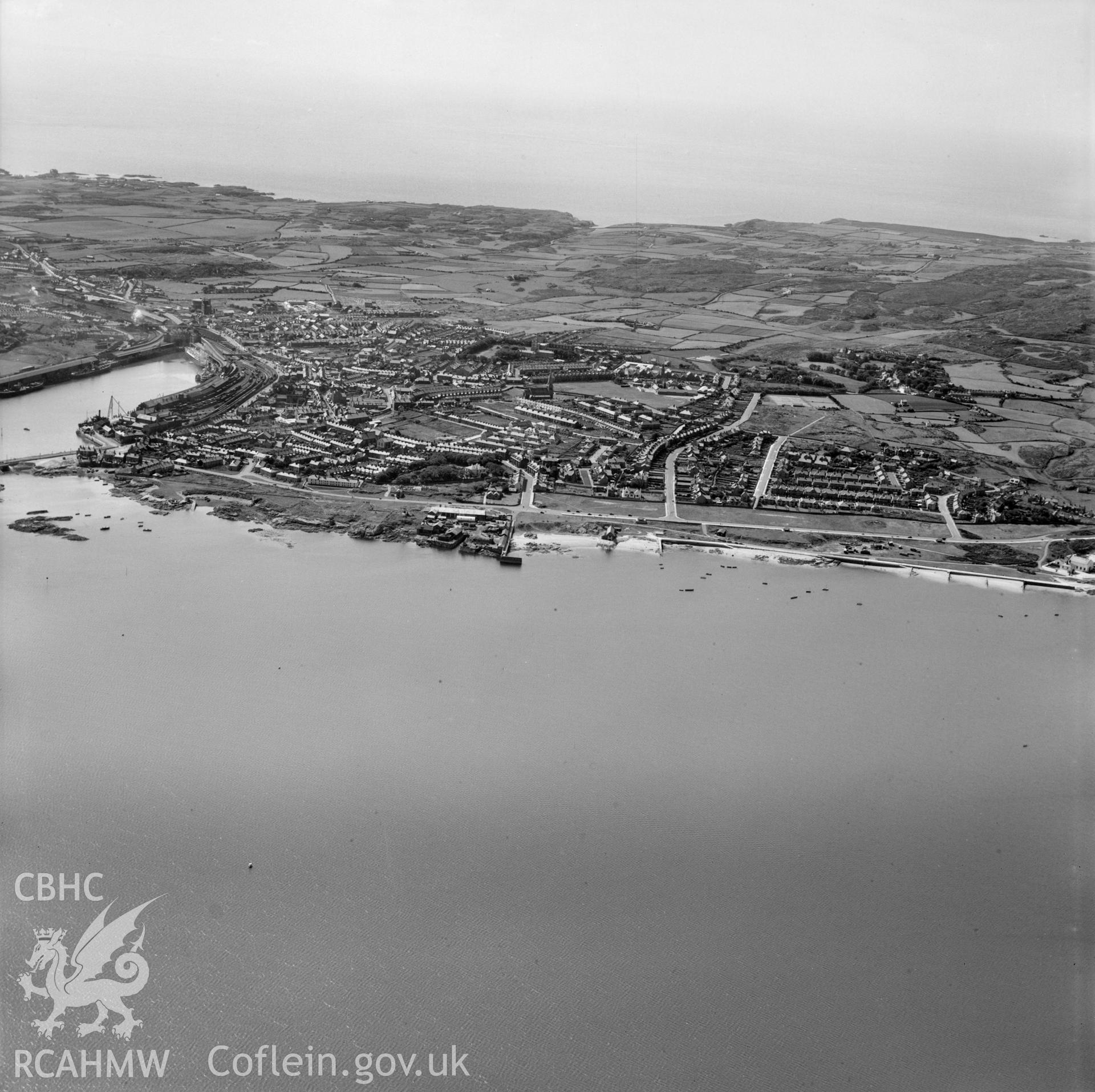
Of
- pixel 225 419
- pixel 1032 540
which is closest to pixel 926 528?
pixel 1032 540

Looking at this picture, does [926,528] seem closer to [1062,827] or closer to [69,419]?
[1062,827]

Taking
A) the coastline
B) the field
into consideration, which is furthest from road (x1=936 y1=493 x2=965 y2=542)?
the field

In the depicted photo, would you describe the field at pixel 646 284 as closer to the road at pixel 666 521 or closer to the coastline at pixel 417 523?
the road at pixel 666 521

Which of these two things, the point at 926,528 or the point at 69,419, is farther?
the point at 69,419

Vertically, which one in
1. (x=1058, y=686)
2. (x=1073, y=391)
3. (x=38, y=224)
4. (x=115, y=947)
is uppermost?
(x=38, y=224)

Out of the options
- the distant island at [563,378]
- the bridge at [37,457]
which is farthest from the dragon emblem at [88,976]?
the bridge at [37,457]

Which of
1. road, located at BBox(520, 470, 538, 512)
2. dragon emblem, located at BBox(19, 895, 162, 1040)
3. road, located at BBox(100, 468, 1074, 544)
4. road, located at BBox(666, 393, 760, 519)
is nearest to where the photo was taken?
dragon emblem, located at BBox(19, 895, 162, 1040)

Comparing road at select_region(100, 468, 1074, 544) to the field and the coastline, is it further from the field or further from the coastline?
the field
